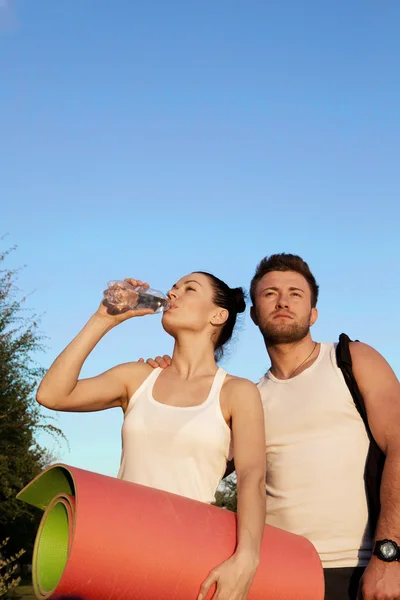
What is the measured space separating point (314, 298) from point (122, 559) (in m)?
2.48

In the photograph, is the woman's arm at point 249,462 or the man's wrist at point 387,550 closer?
the woman's arm at point 249,462

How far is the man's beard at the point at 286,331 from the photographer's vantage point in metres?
4.51

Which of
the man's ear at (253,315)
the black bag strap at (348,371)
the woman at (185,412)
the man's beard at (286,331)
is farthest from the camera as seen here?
the man's ear at (253,315)

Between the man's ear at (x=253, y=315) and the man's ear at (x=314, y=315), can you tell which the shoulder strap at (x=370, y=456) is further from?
the man's ear at (x=253, y=315)

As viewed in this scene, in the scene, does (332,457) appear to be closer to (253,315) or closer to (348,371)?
(348,371)

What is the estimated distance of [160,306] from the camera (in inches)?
168

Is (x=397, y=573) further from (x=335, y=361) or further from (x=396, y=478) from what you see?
(x=335, y=361)

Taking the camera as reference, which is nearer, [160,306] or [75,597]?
[75,597]

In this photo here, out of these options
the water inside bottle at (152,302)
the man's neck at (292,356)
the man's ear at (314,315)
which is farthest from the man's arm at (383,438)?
the water inside bottle at (152,302)

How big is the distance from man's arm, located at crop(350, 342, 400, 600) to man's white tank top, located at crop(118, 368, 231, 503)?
2.74ft

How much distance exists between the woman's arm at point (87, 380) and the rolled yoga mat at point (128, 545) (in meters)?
0.61

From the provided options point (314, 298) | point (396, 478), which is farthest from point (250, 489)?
point (314, 298)

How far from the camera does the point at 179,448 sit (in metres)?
3.50

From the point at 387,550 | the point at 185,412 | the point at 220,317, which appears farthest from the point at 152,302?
the point at 387,550
